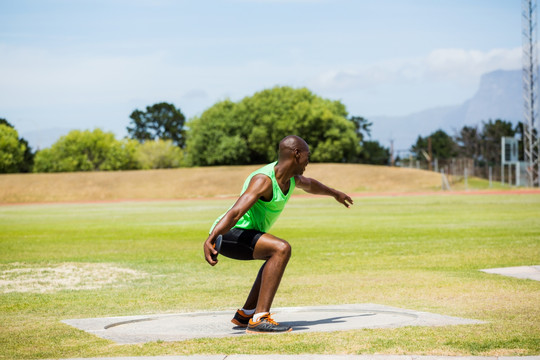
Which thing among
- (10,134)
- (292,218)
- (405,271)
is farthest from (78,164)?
(405,271)

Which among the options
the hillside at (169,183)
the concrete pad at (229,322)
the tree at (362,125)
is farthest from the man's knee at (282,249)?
the tree at (362,125)

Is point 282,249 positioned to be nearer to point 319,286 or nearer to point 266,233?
point 266,233

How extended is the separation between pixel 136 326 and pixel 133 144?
12673 cm

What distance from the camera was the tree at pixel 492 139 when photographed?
115m

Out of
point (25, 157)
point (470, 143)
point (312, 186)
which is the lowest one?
point (312, 186)

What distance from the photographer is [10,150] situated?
373ft

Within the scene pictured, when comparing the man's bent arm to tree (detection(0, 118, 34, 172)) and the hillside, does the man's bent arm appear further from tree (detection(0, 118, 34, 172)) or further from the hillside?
tree (detection(0, 118, 34, 172))

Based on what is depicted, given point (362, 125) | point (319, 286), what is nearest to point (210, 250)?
point (319, 286)

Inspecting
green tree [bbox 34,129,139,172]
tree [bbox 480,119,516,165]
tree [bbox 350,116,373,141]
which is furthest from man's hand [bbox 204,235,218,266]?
tree [bbox 350,116,373,141]

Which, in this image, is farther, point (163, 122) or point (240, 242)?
point (163, 122)

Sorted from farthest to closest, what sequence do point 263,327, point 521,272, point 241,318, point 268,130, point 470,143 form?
point 470,143 → point 268,130 → point 521,272 → point 241,318 → point 263,327

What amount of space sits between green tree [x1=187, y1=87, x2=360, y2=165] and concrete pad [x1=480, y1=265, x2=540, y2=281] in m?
84.7

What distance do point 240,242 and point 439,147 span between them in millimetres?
137663

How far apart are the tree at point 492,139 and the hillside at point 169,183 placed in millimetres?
35811
